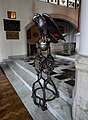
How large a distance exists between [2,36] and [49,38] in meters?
3.97

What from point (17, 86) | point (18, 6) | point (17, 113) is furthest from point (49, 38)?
point (18, 6)

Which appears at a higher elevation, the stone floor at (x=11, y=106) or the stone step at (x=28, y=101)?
the stone step at (x=28, y=101)

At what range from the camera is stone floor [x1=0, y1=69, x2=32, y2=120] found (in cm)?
189

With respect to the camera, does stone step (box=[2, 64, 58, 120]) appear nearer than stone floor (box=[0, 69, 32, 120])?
Yes

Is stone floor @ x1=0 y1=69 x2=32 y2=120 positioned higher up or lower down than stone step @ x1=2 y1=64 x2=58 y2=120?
lower down

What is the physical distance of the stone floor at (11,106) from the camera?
6.22 ft

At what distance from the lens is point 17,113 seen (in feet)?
6.49

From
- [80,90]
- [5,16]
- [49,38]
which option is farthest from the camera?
[5,16]

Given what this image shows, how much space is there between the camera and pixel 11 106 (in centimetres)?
218

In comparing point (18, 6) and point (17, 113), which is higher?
point (18, 6)

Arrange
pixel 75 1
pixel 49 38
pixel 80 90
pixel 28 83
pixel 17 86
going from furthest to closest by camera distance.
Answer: pixel 75 1 < pixel 17 86 < pixel 28 83 < pixel 49 38 < pixel 80 90

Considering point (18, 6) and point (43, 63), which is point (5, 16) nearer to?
point (18, 6)

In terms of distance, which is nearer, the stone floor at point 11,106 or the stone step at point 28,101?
the stone step at point 28,101

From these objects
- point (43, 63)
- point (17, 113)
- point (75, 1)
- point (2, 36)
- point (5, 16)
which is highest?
point (75, 1)
